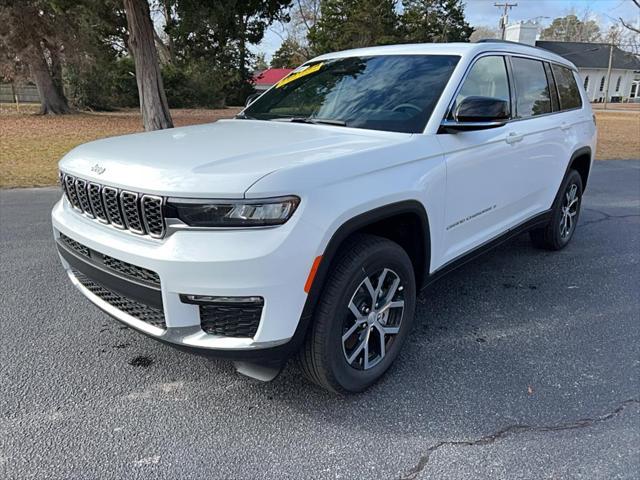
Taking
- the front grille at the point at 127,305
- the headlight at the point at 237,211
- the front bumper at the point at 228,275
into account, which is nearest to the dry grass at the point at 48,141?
the front grille at the point at 127,305

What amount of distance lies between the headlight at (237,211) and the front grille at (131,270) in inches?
13.2

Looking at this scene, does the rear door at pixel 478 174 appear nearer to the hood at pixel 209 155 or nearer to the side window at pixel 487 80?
the side window at pixel 487 80

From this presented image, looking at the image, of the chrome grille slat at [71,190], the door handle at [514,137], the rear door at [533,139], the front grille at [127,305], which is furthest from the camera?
the rear door at [533,139]

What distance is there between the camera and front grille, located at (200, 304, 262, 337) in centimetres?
218

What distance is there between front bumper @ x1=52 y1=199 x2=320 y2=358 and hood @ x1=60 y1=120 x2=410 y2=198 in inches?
8.6

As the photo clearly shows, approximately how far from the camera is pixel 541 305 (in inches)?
156

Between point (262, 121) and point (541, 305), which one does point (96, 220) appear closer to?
point (262, 121)

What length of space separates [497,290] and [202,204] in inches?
117

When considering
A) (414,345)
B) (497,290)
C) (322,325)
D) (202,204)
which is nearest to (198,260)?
(202,204)

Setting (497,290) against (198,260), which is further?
(497,290)

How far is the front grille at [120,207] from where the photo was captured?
7.30ft

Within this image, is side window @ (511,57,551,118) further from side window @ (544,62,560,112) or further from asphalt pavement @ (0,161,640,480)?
asphalt pavement @ (0,161,640,480)

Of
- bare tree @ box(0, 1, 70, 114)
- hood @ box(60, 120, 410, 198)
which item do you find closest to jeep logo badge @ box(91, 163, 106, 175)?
hood @ box(60, 120, 410, 198)

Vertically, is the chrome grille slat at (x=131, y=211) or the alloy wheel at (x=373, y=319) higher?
the chrome grille slat at (x=131, y=211)
